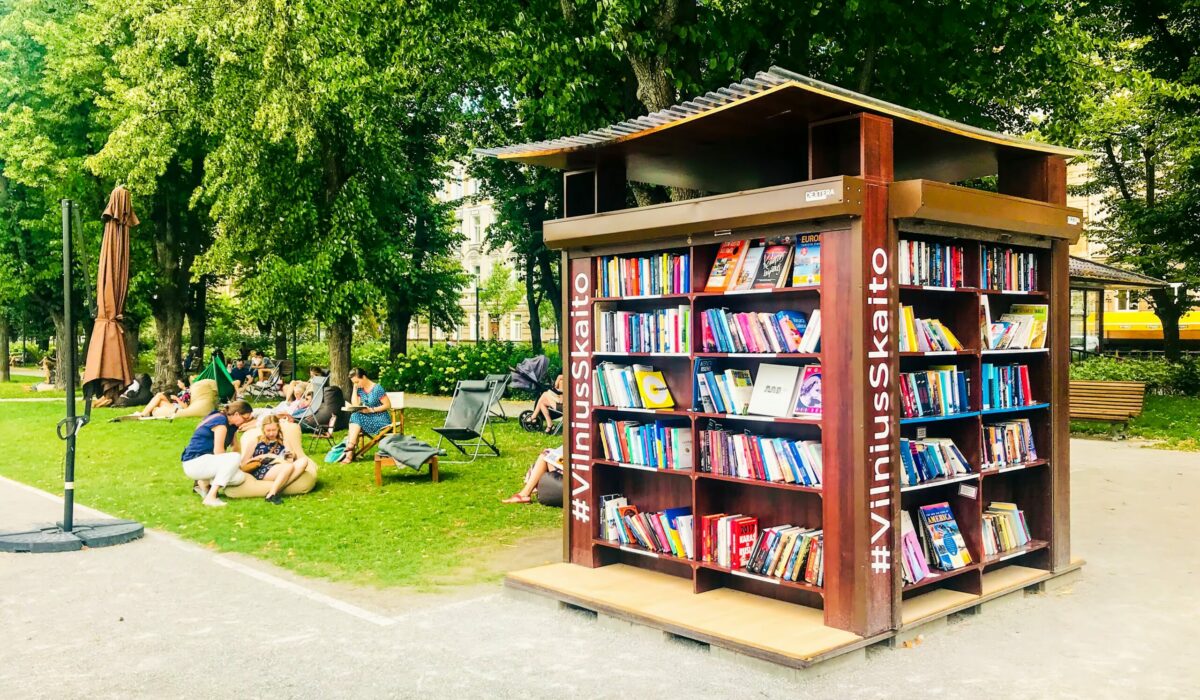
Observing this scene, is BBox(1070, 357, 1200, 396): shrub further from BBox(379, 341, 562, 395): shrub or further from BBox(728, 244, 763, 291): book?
BBox(728, 244, 763, 291): book

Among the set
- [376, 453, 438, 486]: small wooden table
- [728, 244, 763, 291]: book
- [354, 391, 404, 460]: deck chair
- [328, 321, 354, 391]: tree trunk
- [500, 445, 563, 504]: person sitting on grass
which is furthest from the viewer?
[328, 321, 354, 391]: tree trunk

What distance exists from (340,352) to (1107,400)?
14.6 m

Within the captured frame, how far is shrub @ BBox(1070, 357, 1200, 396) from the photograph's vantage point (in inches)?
840

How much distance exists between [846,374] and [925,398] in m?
1.01

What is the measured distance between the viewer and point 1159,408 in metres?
18.8

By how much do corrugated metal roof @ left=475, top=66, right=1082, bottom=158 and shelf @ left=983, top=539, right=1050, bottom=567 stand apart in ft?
9.52

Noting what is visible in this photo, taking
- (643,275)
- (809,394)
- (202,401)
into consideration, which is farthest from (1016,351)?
(202,401)

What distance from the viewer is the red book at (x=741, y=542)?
6555 millimetres

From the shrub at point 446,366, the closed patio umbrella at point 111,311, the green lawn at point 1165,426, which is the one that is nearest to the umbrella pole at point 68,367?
the closed patio umbrella at point 111,311

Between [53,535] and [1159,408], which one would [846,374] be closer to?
Answer: [53,535]

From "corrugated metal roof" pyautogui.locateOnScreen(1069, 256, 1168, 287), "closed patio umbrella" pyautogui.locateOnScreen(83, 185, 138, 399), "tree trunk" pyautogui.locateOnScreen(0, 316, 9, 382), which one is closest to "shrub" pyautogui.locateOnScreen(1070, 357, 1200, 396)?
"corrugated metal roof" pyautogui.locateOnScreen(1069, 256, 1168, 287)

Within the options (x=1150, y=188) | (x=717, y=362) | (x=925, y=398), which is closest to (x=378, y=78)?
(x=717, y=362)

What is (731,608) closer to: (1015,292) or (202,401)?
(1015,292)

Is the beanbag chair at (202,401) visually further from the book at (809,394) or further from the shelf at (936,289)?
the shelf at (936,289)
